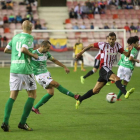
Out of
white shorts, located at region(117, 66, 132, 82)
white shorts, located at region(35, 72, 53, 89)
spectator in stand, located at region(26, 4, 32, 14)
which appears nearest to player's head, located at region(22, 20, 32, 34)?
white shorts, located at region(35, 72, 53, 89)

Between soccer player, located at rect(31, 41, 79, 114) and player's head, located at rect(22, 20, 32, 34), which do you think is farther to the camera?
soccer player, located at rect(31, 41, 79, 114)

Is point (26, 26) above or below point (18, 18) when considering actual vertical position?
→ above

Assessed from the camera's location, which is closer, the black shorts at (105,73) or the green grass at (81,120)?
the green grass at (81,120)

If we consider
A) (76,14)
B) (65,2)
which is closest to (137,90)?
(76,14)

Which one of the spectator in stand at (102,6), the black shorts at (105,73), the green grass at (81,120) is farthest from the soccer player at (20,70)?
the spectator in stand at (102,6)

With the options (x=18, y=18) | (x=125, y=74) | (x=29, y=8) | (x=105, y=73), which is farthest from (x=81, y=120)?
(x=29, y=8)

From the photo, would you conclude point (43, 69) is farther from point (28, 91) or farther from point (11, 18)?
point (11, 18)

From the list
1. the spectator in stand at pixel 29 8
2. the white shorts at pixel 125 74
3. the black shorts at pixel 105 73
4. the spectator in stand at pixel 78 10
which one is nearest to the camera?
the black shorts at pixel 105 73

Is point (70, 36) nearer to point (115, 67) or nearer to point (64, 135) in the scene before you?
point (115, 67)

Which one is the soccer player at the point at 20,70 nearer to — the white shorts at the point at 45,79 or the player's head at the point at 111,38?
the white shorts at the point at 45,79

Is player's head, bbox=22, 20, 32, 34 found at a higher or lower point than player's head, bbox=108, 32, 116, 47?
higher

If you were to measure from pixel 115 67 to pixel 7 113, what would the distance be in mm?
18325

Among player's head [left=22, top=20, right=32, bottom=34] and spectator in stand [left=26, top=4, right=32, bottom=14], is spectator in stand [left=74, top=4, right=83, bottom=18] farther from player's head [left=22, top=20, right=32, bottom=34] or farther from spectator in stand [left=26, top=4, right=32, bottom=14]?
player's head [left=22, top=20, right=32, bottom=34]

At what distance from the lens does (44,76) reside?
9008 millimetres
